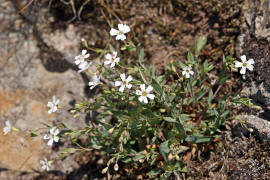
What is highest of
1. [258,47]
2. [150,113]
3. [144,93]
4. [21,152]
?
[258,47]

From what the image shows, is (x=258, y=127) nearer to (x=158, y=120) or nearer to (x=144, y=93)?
(x=158, y=120)

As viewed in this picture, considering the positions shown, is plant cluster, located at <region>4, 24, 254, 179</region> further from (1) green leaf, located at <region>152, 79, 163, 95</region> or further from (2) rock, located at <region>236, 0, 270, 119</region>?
(2) rock, located at <region>236, 0, 270, 119</region>

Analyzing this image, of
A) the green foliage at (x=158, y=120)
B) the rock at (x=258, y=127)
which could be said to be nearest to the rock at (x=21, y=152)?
the green foliage at (x=158, y=120)

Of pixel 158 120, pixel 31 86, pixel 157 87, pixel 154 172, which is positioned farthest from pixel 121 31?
pixel 31 86

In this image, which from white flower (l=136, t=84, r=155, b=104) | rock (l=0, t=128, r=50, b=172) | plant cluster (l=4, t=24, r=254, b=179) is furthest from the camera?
rock (l=0, t=128, r=50, b=172)

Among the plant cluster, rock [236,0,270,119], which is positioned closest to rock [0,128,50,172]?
the plant cluster

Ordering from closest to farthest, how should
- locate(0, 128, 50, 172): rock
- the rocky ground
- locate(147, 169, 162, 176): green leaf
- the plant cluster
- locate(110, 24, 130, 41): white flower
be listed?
1. the plant cluster
2. locate(110, 24, 130, 41): white flower
3. locate(147, 169, 162, 176): green leaf
4. the rocky ground
5. locate(0, 128, 50, 172): rock

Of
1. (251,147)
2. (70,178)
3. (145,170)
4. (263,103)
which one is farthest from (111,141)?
(263,103)

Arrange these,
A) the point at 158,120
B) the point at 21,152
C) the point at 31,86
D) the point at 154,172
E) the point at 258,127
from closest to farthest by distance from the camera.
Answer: the point at 158,120, the point at 258,127, the point at 154,172, the point at 21,152, the point at 31,86
